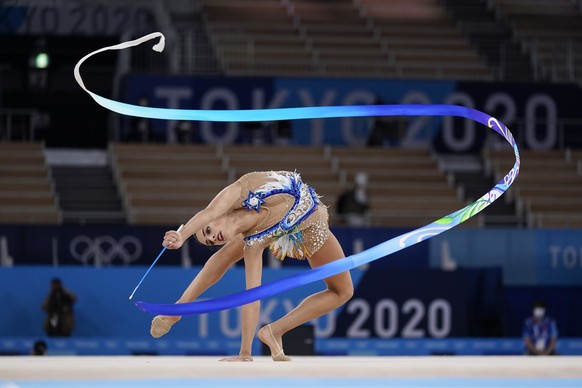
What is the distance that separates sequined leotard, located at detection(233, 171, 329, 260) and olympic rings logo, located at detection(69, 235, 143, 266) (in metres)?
7.46

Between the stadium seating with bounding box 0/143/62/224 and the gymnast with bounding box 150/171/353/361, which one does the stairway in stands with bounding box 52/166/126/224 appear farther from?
the gymnast with bounding box 150/171/353/361

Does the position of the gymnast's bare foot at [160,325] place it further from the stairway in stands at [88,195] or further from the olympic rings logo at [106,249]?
the stairway in stands at [88,195]

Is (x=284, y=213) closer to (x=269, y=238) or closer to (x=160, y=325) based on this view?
(x=269, y=238)

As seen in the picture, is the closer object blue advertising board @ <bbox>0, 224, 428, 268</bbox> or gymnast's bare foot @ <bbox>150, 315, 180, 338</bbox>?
gymnast's bare foot @ <bbox>150, 315, 180, 338</bbox>

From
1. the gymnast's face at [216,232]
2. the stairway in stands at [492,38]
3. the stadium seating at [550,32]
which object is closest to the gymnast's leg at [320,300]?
the gymnast's face at [216,232]

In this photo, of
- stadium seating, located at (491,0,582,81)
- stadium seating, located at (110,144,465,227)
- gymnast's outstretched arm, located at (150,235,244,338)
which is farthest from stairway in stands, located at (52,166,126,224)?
gymnast's outstretched arm, located at (150,235,244,338)

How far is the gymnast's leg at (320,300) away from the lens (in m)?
7.29

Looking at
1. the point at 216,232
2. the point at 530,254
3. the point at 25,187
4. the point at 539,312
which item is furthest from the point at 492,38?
the point at 216,232

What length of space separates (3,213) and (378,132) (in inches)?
228

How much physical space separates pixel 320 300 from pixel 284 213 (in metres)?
0.58

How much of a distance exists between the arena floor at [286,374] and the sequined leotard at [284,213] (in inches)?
29.3

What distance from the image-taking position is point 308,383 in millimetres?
6148

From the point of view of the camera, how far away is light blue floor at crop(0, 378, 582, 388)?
19.6 ft

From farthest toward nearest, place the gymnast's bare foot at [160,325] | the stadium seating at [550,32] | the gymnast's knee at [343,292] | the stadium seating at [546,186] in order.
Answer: the stadium seating at [550,32] < the stadium seating at [546,186] < the gymnast's knee at [343,292] < the gymnast's bare foot at [160,325]
